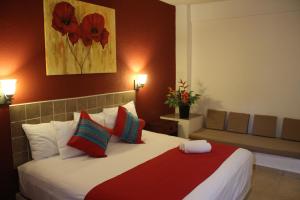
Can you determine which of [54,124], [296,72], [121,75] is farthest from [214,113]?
[54,124]

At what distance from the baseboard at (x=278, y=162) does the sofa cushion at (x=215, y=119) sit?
2.85ft

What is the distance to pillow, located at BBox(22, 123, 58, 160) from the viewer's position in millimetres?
2611

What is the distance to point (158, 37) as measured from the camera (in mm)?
4551

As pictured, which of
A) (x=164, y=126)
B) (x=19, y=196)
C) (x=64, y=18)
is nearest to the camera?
(x=19, y=196)

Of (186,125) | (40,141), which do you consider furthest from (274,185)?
(40,141)

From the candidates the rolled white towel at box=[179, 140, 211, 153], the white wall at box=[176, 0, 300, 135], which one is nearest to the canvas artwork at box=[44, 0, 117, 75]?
the rolled white towel at box=[179, 140, 211, 153]

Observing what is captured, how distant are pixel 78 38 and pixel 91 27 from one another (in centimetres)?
24

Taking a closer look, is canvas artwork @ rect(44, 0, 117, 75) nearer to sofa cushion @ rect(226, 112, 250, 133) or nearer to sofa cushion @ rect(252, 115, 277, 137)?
sofa cushion @ rect(226, 112, 250, 133)

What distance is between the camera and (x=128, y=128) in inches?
124

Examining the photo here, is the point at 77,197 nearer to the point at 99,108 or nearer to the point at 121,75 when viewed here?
the point at 99,108

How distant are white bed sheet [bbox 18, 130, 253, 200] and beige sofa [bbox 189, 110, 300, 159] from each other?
1.00 m

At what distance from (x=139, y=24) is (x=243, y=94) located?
2.09m

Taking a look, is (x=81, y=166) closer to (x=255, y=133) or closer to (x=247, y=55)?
(x=255, y=133)

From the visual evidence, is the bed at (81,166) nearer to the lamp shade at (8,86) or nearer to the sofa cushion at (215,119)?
the lamp shade at (8,86)
